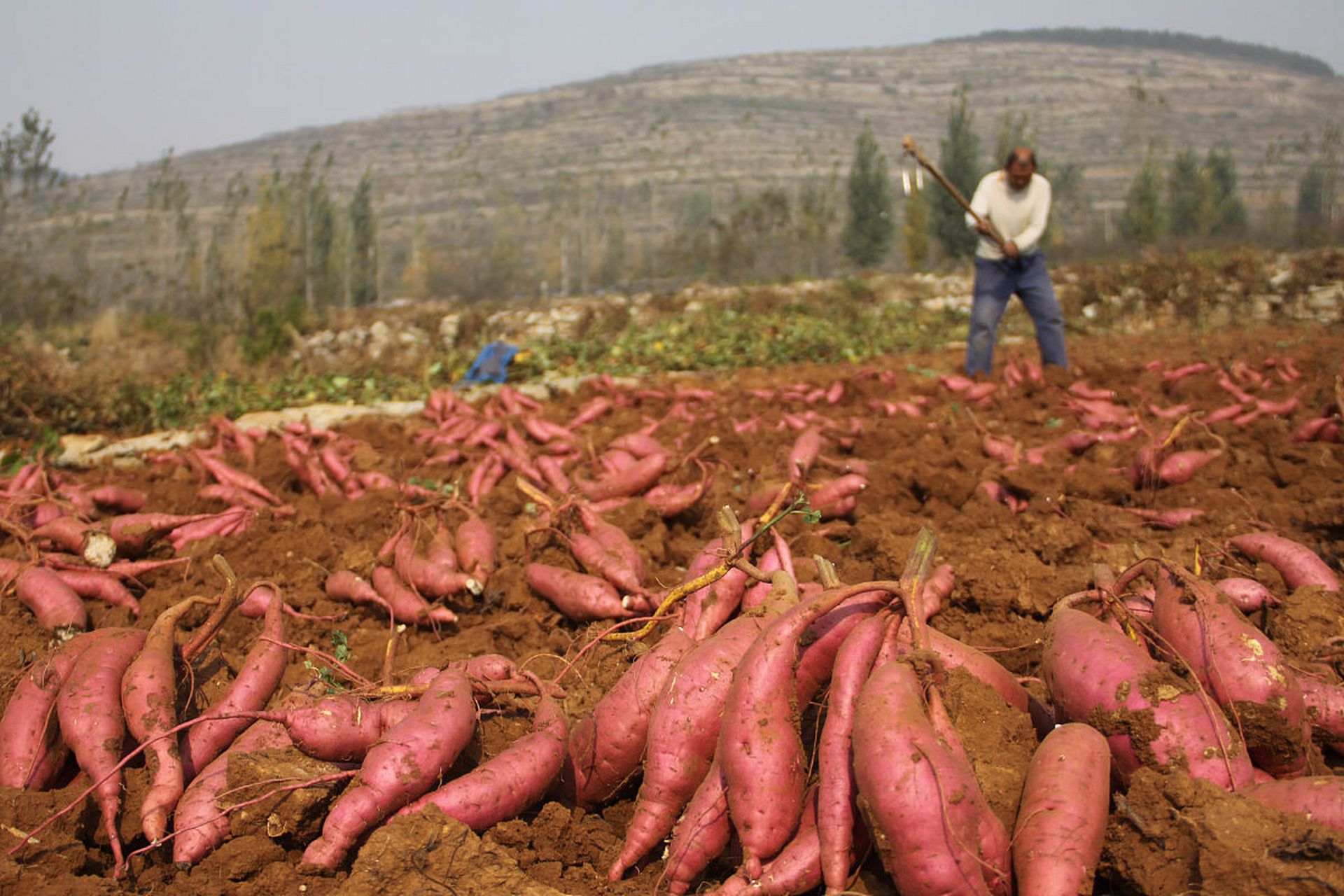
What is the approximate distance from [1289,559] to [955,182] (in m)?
36.9

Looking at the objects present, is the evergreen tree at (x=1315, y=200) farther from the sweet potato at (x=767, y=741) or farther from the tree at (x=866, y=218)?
the sweet potato at (x=767, y=741)

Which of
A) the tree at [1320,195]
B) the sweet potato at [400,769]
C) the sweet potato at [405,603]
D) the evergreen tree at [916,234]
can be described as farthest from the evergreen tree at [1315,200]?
the sweet potato at [400,769]

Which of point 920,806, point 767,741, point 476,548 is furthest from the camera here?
point 476,548

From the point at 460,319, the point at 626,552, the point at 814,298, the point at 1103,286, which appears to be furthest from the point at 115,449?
the point at 1103,286

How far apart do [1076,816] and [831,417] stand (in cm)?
474

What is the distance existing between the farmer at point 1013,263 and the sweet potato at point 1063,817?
6.03 m

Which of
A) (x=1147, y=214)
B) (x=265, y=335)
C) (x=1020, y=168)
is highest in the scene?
(x=1020, y=168)

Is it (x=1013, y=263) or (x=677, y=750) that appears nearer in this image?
(x=677, y=750)

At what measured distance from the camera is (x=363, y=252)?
36.8 meters

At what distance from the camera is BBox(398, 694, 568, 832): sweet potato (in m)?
2.14

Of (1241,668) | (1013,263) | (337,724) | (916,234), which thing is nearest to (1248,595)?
(1241,668)

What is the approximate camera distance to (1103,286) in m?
16.5

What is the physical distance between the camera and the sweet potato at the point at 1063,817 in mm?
1669

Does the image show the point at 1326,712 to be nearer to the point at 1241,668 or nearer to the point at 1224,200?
the point at 1241,668
